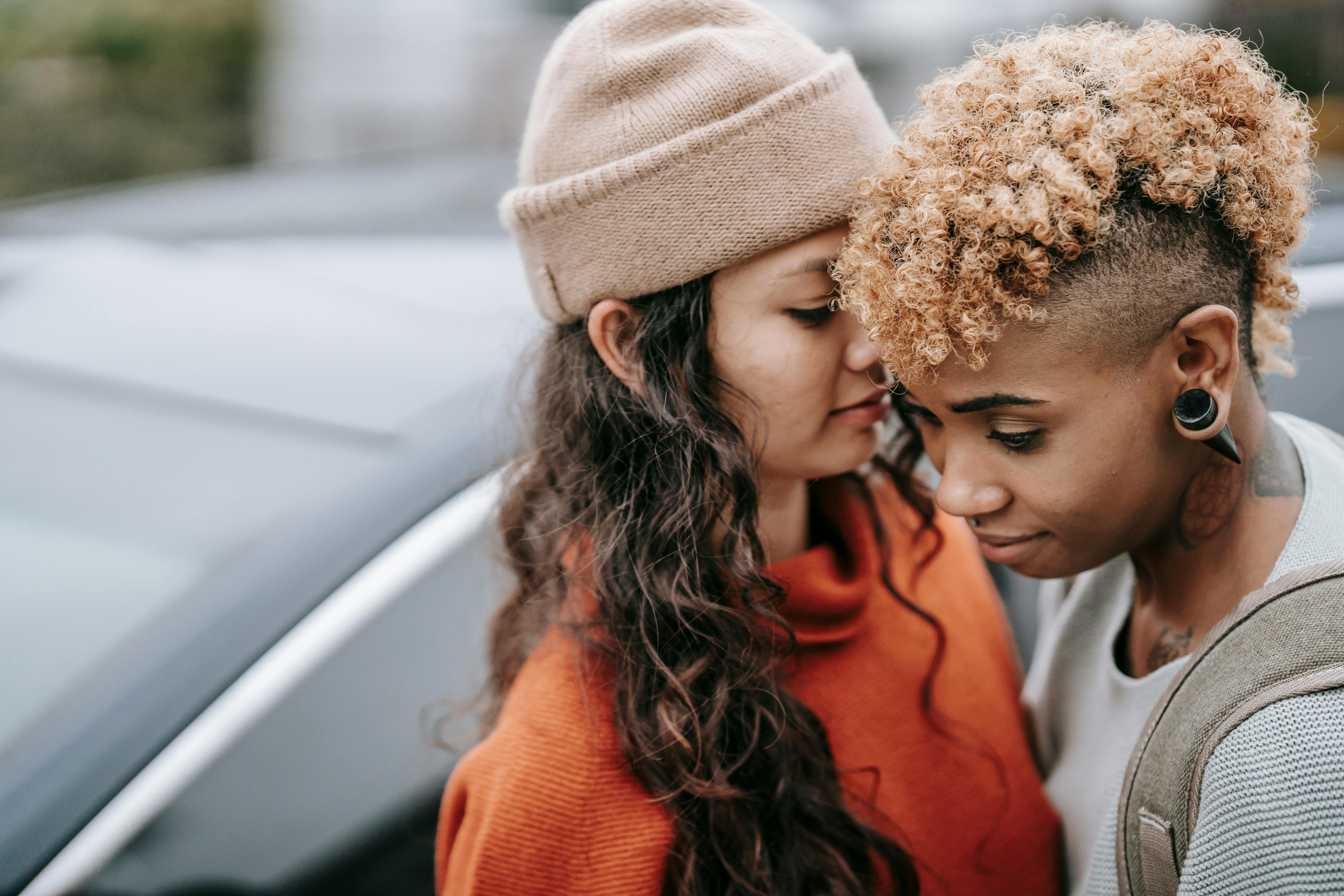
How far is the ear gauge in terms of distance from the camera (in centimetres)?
132

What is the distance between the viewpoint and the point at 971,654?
82.2 inches

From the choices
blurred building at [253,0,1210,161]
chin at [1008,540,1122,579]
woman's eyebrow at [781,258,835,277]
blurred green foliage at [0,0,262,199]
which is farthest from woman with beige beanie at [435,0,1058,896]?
blurred green foliage at [0,0,262,199]

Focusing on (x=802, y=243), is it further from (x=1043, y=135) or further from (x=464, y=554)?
(x=464, y=554)

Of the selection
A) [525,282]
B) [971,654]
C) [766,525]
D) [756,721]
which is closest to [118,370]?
[525,282]

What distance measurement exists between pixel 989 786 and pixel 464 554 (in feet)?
3.55

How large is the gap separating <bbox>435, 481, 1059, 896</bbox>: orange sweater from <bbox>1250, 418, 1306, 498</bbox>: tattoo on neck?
0.72m

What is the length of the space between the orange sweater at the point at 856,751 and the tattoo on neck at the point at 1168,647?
1.31 ft

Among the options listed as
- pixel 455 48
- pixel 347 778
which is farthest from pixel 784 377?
pixel 455 48

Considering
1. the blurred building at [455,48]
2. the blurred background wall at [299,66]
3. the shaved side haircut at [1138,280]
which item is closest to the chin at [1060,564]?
the shaved side haircut at [1138,280]

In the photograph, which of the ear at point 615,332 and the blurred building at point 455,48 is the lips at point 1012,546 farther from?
the blurred building at point 455,48

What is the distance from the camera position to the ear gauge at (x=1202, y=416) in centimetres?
132

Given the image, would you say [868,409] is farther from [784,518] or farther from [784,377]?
[784,518]

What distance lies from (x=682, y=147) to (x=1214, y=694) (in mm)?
1059

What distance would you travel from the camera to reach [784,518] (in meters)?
2.00
